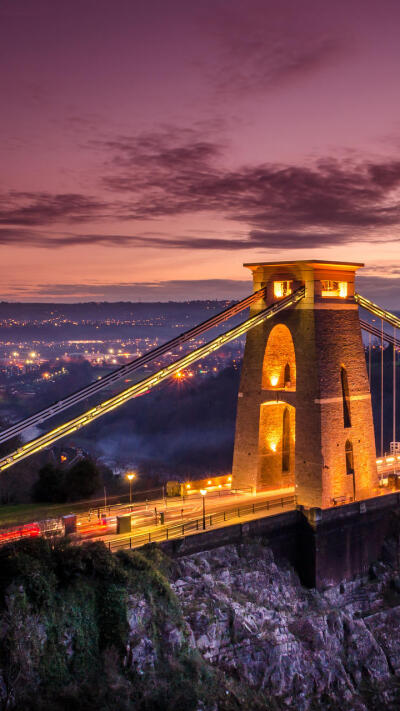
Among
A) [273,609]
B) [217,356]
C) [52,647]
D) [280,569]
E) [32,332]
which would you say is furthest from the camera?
[217,356]

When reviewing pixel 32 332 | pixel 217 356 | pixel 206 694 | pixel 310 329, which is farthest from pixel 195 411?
pixel 206 694

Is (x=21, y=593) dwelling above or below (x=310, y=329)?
below

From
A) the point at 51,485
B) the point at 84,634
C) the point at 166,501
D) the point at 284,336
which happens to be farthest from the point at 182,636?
the point at 284,336

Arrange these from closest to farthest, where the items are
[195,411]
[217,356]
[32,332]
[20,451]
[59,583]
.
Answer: [59,583], [20,451], [195,411], [32,332], [217,356]

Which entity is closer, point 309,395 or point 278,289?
point 309,395

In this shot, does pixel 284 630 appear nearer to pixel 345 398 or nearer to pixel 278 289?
pixel 345 398

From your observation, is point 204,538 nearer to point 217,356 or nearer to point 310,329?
point 310,329
